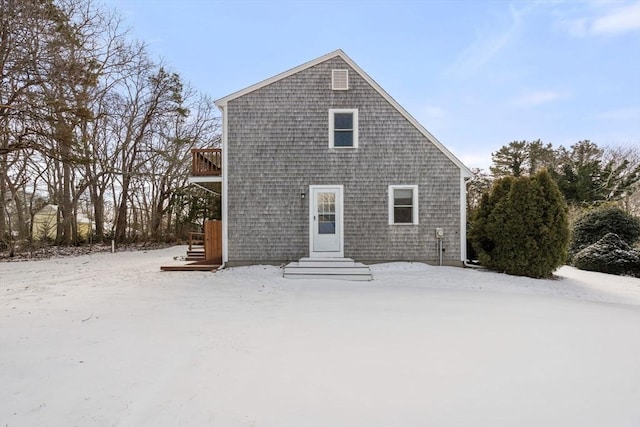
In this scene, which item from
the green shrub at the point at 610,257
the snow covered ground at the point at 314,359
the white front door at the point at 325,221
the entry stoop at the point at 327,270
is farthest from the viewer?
the green shrub at the point at 610,257

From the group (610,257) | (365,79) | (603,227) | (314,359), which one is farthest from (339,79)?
(603,227)

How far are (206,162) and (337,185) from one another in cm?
435

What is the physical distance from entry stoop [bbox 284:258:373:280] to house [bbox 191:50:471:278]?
73 centimetres

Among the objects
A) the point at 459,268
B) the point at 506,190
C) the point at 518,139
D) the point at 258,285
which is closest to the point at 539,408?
the point at 258,285

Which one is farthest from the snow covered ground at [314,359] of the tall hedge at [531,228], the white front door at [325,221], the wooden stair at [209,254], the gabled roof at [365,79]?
the gabled roof at [365,79]

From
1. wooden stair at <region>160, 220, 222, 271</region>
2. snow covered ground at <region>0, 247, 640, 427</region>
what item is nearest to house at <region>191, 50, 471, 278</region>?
wooden stair at <region>160, 220, 222, 271</region>

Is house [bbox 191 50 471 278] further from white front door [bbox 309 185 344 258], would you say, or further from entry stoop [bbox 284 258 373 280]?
entry stoop [bbox 284 258 373 280]

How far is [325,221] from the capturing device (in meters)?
10.4

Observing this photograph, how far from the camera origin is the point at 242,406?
2.58m

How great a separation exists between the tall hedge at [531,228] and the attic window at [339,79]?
5.63 metres

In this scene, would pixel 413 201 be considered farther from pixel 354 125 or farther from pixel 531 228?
pixel 531 228

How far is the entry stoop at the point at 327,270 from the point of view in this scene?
8.96 m

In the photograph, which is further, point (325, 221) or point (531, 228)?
point (325, 221)

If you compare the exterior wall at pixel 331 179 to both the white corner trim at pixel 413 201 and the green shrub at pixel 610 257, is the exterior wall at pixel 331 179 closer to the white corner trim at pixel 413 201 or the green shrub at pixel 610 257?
the white corner trim at pixel 413 201
